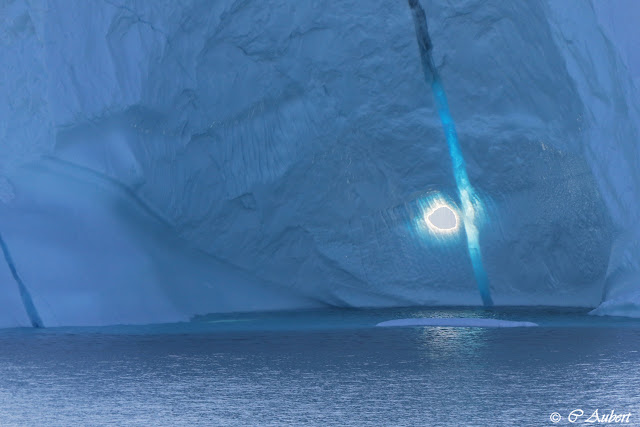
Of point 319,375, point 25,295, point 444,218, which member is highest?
point 444,218

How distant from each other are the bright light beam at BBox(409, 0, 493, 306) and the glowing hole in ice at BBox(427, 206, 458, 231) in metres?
0.13

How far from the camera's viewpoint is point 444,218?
10.2 meters

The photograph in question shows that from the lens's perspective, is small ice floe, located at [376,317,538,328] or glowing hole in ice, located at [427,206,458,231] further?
glowing hole in ice, located at [427,206,458,231]

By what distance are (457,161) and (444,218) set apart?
765 millimetres

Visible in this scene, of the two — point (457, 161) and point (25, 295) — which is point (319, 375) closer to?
point (25, 295)

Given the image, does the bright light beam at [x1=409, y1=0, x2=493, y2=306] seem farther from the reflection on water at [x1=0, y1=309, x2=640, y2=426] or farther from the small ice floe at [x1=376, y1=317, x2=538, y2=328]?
the reflection on water at [x1=0, y1=309, x2=640, y2=426]

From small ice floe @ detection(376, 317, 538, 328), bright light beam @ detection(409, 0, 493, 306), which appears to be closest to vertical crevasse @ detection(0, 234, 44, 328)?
small ice floe @ detection(376, 317, 538, 328)

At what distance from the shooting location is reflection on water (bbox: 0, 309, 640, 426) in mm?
3984

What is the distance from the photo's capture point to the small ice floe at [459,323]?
25.5ft

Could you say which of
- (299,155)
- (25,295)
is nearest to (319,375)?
(25,295)

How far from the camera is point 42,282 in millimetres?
8625

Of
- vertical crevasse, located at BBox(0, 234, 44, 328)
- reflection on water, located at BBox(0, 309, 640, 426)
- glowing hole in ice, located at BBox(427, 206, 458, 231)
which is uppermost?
glowing hole in ice, located at BBox(427, 206, 458, 231)

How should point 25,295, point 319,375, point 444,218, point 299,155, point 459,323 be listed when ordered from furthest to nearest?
1. point 444,218
2. point 299,155
3. point 25,295
4. point 459,323
5. point 319,375

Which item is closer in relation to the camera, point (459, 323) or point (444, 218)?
point (459, 323)
